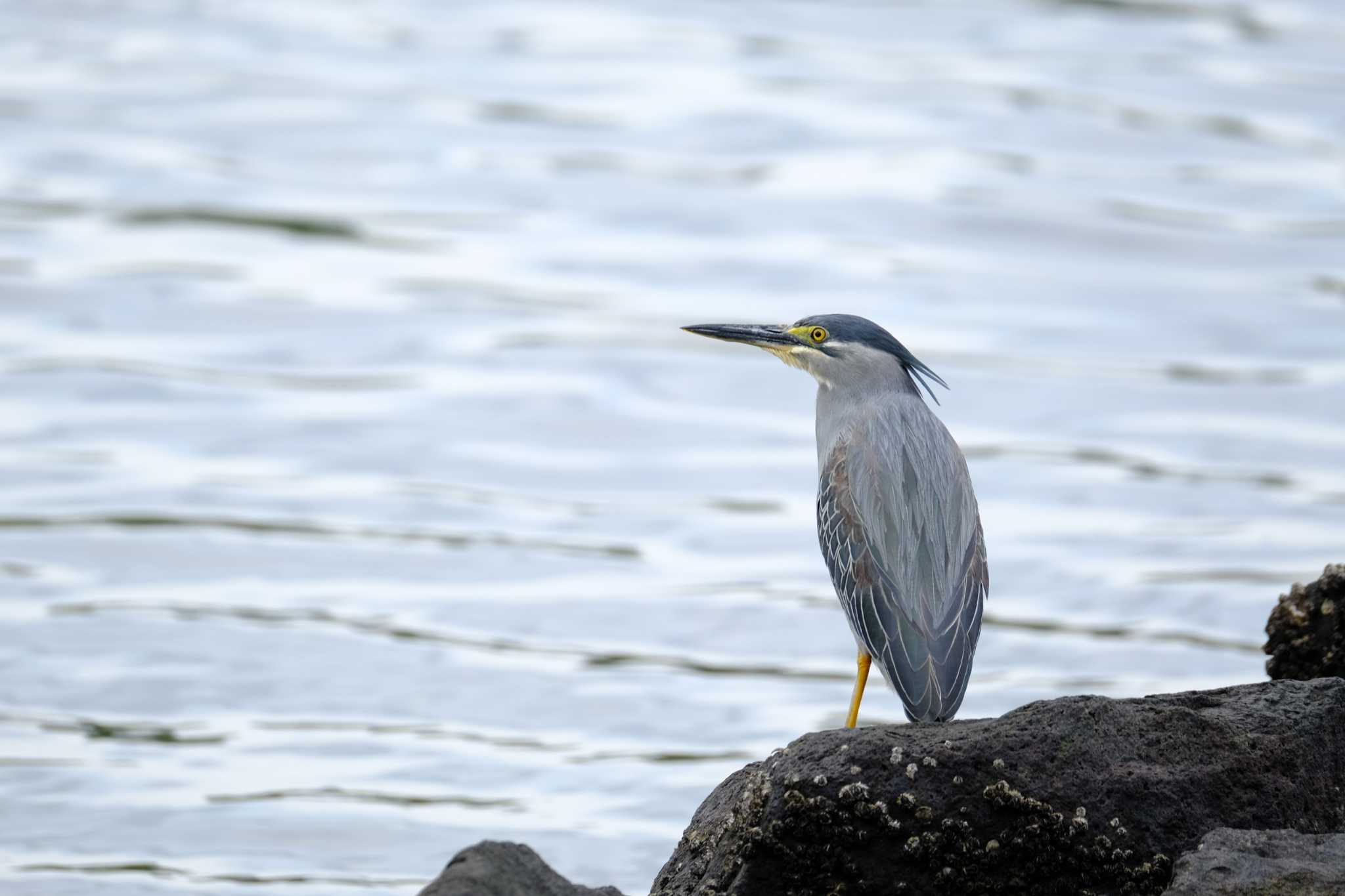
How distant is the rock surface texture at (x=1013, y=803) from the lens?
451cm

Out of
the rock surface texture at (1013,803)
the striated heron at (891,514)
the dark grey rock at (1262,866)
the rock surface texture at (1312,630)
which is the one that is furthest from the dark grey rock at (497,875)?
the rock surface texture at (1312,630)

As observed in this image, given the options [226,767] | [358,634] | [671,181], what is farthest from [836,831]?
[671,181]

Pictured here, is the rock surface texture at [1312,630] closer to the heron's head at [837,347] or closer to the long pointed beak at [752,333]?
the heron's head at [837,347]

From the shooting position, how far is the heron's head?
6426 millimetres

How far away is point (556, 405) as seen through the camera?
13.6 metres

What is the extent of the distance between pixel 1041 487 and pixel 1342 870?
8.10m

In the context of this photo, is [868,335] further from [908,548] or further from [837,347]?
[908,548]

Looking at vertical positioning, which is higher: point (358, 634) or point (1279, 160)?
point (1279, 160)

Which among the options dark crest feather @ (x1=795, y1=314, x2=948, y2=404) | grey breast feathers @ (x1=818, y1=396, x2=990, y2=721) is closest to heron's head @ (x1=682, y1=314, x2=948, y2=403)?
dark crest feather @ (x1=795, y1=314, x2=948, y2=404)

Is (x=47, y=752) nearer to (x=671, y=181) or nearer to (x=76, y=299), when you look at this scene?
(x=76, y=299)

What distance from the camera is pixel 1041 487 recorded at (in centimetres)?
1214

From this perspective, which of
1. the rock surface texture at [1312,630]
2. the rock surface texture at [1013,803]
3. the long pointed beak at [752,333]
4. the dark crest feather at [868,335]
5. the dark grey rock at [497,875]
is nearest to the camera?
the dark grey rock at [497,875]

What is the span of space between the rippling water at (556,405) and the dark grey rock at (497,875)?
325 centimetres

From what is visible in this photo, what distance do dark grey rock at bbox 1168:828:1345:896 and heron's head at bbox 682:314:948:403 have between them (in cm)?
239
